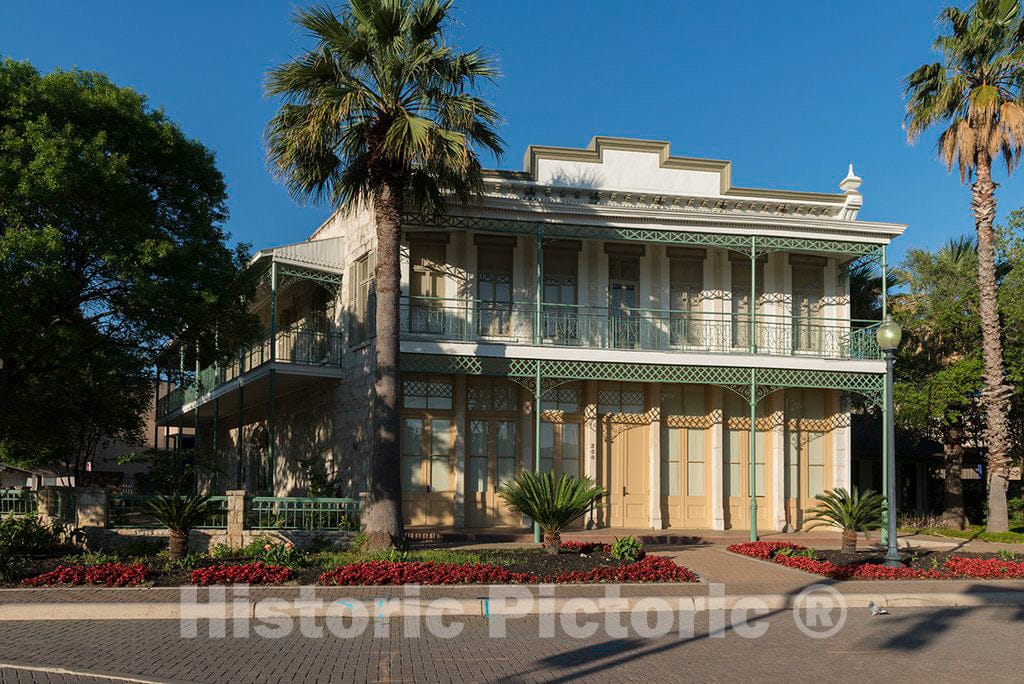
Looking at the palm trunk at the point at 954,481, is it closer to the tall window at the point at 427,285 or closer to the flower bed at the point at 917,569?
the flower bed at the point at 917,569

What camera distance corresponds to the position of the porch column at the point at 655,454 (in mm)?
21266

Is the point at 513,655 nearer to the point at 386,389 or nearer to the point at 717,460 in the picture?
the point at 386,389

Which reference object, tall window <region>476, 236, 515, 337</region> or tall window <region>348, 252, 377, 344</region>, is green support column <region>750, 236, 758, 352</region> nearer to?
tall window <region>476, 236, 515, 337</region>

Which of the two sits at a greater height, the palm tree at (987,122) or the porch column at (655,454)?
the palm tree at (987,122)

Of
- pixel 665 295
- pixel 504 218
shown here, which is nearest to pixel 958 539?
pixel 665 295

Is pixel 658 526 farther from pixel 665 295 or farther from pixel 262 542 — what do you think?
pixel 262 542

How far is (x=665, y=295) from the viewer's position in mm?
22016

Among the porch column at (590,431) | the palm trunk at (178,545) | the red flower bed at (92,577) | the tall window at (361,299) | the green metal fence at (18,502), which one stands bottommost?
the red flower bed at (92,577)

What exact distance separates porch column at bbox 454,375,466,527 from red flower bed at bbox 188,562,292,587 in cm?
733

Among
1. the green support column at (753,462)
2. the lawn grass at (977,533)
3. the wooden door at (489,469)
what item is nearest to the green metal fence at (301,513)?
the wooden door at (489,469)

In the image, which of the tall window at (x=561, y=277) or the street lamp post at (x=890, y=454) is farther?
the tall window at (x=561, y=277)

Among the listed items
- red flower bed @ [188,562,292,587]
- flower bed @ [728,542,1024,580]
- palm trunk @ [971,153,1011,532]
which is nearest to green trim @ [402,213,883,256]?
palm trunk @ [971,153,1011,532]

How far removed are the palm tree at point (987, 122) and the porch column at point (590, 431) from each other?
30.3 ft

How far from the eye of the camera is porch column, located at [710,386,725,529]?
2156 cm
